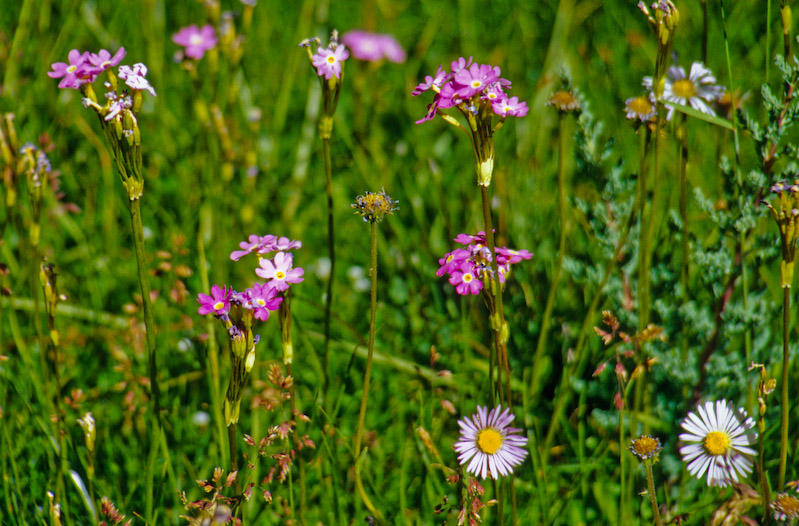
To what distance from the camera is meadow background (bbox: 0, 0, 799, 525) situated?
1.71m

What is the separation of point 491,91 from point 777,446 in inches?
47.7

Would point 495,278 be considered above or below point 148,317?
above

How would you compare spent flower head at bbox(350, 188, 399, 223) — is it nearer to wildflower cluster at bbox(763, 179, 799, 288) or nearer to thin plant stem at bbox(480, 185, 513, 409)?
thin plant stem at bbox(480, 185, 513, 409)

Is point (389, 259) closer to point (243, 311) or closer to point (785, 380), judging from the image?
point (243, 311)

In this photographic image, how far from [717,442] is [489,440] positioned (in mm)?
476

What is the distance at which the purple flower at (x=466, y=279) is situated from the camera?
132cm

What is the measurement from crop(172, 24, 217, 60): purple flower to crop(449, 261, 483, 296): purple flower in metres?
1.49

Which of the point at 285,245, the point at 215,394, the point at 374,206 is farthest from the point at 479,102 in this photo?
the point at 215,394

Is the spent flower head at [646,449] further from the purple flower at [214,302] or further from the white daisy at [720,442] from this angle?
the purple flower at [214,302]

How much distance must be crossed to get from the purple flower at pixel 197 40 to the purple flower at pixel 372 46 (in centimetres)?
77

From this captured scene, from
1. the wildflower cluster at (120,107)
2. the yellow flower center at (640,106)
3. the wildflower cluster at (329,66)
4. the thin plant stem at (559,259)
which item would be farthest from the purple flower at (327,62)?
the yellow flower center at (640,106)

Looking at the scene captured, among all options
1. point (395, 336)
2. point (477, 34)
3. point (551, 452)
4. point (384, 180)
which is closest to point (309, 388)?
point (395, 336)

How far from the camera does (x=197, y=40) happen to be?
2.55 metres

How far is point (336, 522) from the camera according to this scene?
1.64 meters
